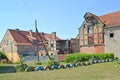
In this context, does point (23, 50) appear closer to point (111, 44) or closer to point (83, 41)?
point (83, 41)

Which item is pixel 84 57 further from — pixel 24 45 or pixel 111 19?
pixel 24 45

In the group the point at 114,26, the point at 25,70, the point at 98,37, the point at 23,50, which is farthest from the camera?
the point at 23,50

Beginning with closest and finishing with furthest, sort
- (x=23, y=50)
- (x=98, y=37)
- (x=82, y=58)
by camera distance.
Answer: (x=82, y=58)
(x=98, y=37)
(x=23, y=50)

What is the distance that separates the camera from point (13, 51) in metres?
69.6

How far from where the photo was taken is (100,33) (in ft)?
165

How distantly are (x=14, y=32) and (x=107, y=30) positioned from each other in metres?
31.7

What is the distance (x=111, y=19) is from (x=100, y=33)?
10.2 ft

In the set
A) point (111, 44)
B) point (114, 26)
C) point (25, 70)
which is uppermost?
point (114, 26)

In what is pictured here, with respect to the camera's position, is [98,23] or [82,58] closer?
[82,58]

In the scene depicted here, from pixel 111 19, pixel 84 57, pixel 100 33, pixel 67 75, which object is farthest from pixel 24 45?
pixel 67 75

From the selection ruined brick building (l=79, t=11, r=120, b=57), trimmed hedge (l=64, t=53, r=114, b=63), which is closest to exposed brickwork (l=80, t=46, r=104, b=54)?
ruined brick building (l=79, t=11, r=120, b=57)

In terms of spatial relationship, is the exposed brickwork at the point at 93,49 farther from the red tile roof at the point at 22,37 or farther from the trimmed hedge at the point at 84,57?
the red tile roof at the point at 22,37

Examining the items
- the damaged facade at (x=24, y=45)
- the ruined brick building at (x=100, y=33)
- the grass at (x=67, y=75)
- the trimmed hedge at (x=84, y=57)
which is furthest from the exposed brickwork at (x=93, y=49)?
the grass at (x=67, y=75)

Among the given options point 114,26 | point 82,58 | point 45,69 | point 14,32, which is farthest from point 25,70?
point 14,32
